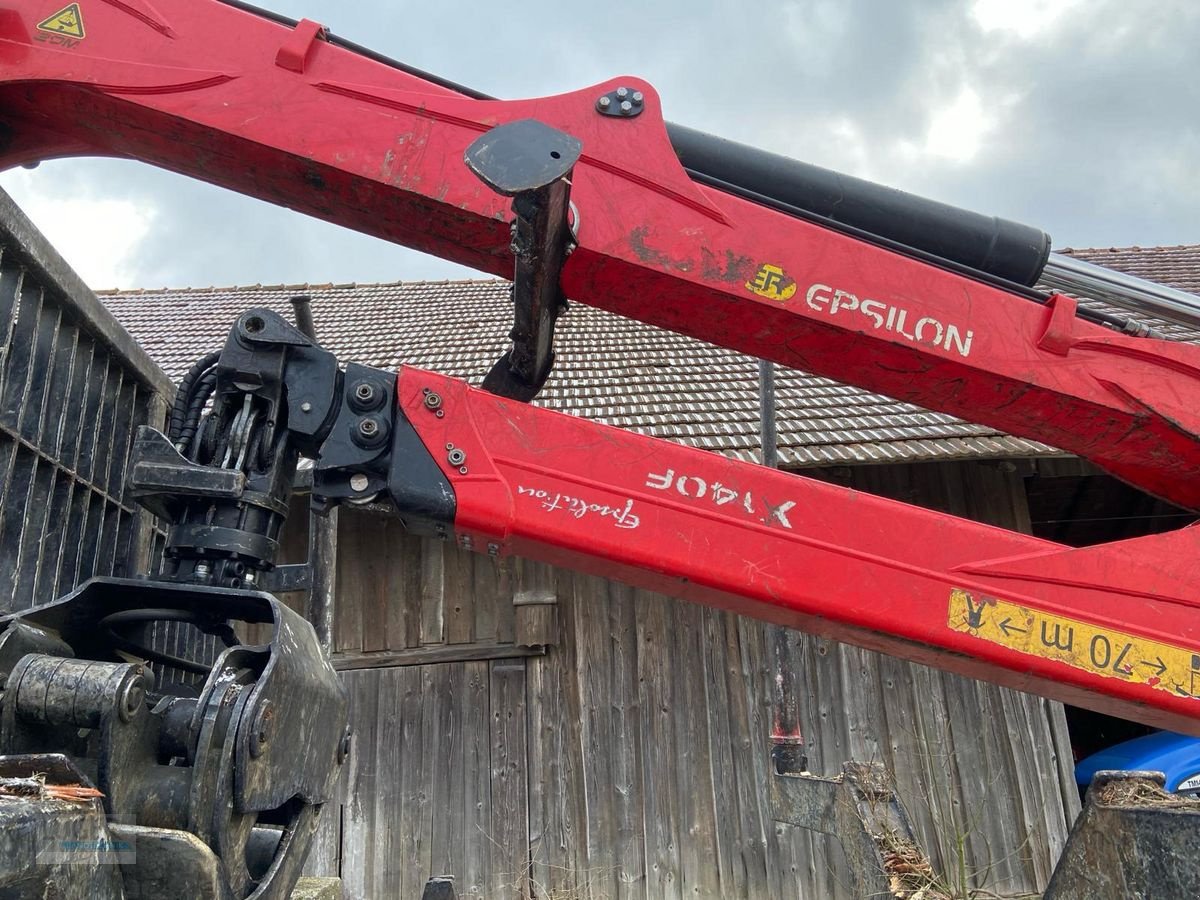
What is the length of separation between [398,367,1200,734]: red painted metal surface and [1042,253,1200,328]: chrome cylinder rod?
2.81 ft

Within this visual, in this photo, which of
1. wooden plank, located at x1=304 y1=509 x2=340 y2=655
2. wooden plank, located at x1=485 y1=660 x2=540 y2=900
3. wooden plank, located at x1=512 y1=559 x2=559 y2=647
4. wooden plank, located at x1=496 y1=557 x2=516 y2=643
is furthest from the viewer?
wooden plank, located at x1=496 y1=557 x2=516 y2=643

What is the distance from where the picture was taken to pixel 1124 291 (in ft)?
8.82

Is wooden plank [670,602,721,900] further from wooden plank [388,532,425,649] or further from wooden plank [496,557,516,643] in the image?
wooden plank [388,532,425,649]

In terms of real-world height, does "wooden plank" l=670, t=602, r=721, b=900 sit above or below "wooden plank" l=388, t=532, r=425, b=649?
below

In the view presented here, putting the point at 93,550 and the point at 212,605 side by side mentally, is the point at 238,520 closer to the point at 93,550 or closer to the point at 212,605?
the point at 212,605

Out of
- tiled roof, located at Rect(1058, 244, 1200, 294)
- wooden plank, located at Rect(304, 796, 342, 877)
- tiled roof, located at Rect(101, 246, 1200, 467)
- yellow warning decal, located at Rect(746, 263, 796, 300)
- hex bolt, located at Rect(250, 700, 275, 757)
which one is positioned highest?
tiled roof, located at Rect(1058, 244, 1200, 294)

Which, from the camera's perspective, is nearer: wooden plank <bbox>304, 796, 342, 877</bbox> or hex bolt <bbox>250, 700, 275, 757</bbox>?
hex bolt <bbox>250, 700, 275, 757</bbox>

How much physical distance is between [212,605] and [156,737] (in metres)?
0.34

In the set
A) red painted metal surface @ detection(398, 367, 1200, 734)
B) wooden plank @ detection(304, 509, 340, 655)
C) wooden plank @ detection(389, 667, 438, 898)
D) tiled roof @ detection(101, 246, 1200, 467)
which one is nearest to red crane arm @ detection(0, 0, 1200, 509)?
red painted metal surface @ detection(398, 367, 1200, 734)

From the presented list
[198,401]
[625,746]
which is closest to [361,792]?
[625,746]

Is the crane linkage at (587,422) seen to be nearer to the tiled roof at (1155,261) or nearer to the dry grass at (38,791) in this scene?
the dry grass at (38,791)

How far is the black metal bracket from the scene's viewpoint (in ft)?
6.40

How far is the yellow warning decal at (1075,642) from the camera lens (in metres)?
2.30

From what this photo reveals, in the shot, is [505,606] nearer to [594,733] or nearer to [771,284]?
[594,733]
